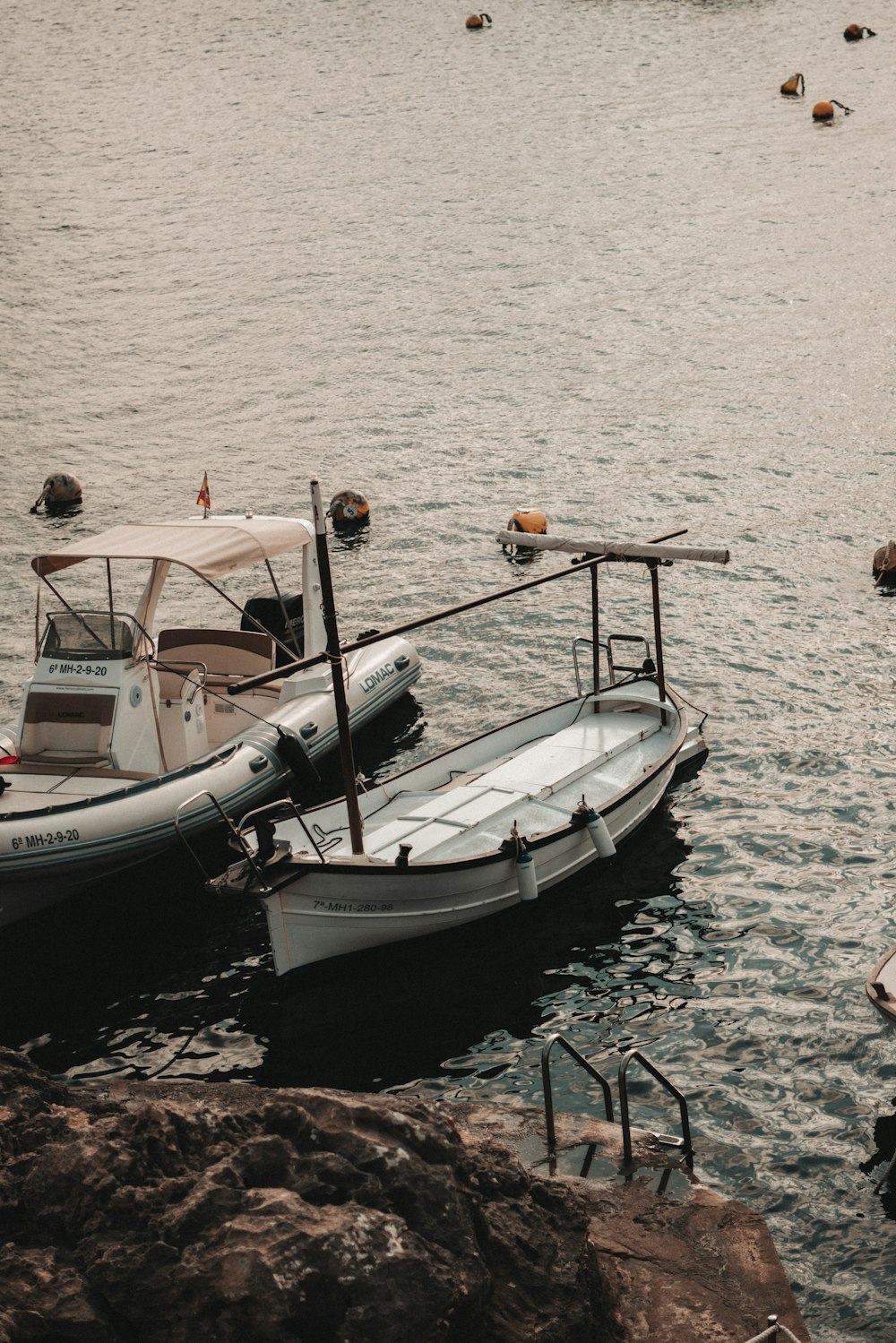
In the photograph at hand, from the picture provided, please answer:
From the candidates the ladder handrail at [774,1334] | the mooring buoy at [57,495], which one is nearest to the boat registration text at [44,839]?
the ladder handrail at [774,1334]

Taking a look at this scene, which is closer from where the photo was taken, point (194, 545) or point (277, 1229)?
point (277, 1229)

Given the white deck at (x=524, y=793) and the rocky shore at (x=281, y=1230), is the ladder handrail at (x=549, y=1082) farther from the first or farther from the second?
the white deck at (x=524, y=793)

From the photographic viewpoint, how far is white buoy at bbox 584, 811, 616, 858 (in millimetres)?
16859

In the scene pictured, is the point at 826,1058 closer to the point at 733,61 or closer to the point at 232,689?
the point at 232,689

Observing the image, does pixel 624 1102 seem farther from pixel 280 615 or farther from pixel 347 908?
pixel 280 615

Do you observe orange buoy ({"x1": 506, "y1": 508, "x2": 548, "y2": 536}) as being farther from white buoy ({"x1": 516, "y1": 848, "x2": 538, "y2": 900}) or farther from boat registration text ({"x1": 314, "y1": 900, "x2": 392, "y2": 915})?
boat registration text ({"x1": 314, "y1": 900, "x2": 392, "y2": 915})

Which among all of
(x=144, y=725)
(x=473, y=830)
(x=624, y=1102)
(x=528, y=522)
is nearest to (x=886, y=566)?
(x=528, y=522)

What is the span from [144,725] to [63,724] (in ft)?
3.40

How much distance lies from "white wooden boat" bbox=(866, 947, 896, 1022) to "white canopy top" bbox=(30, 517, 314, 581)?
9.59 meters

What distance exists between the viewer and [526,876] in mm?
16078

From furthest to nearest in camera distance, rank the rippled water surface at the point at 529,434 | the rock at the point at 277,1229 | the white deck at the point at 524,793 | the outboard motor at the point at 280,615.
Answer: the outboard motor at the point at 280,615 → the white deck at the point at 524,793 → the rippled water surface at the point at 529,434 → the rock at the point at 277,1229

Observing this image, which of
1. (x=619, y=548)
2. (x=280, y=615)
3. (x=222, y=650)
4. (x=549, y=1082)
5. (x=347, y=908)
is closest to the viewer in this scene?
(x=549, y=1082)

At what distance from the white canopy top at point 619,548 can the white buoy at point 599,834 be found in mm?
3494

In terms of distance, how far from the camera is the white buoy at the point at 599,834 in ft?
55.3
